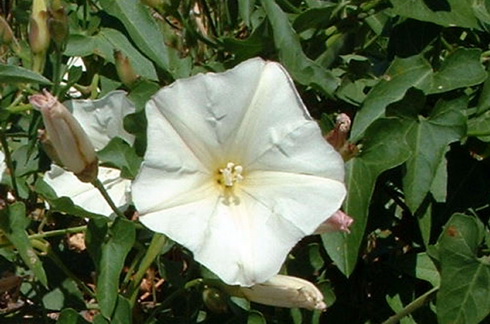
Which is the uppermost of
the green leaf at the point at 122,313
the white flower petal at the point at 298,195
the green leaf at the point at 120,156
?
the green leaf at the point at 120,156

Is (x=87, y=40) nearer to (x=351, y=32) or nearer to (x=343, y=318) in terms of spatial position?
(x=351, y=32)

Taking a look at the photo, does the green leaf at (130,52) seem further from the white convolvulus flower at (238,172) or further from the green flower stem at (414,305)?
the green flower stem at (414,305)

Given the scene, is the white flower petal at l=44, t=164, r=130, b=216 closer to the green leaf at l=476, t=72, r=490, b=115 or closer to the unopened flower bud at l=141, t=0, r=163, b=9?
the unopened flower bud at l=141, t=0, r=163, b=9

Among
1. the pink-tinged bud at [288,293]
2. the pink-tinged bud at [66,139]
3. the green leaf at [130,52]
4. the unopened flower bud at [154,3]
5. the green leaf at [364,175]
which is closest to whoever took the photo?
the pink-tinged bud at [66,139]

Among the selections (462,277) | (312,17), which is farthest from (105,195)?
(462,277)

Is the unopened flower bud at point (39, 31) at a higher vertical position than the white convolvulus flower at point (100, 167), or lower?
higher

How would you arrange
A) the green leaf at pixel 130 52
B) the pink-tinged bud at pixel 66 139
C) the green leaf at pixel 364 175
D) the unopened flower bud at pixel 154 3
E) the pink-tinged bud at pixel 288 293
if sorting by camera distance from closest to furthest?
1. the pink-tinged bud at pixel 66 139
2. the pink-tinged bud at pixel 288 293
3. the green leaf at pixel 364 175
4. the green leaf at pixel 130 52
5. the unopened flower bud at pixel 154 3

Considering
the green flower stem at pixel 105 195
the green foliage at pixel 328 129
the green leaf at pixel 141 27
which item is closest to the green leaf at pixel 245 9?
the green foliage at pixel 328 129
